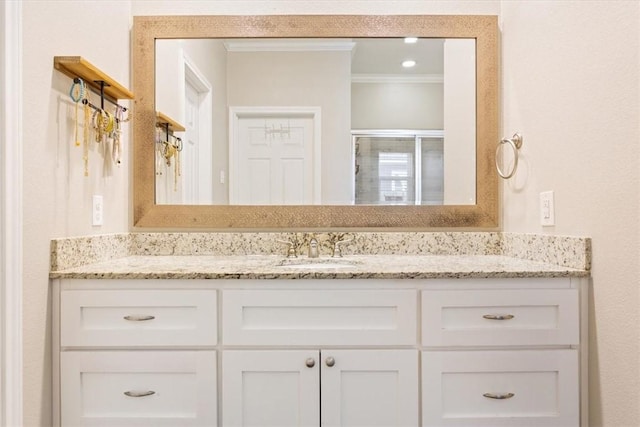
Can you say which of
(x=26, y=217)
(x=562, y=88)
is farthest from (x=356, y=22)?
(x=26, y=217)

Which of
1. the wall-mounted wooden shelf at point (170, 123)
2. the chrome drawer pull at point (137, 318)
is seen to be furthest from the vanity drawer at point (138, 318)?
the wall-mounted wooden shelf at point (170, 123)

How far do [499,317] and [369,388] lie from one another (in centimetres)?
46

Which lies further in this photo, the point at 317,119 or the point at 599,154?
the point at 317,119

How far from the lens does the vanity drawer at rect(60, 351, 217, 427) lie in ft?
4.22

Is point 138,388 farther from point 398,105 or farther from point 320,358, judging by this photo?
point 398,105

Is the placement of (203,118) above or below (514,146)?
above

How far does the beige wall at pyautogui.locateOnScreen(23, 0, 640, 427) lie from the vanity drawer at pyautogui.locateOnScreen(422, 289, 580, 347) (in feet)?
0.30

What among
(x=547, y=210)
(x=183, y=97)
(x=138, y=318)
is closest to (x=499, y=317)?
(x=547, y=210)

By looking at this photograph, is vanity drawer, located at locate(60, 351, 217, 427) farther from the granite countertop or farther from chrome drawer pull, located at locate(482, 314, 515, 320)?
chrome drawer pull, located at locate(482, 314, 515, 320)

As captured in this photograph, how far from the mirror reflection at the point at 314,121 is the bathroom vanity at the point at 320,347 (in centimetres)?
60

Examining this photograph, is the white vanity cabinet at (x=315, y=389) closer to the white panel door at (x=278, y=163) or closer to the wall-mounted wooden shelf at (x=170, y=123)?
the white panel door at (x=278, y=163)

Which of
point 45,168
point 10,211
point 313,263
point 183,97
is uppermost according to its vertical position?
point 183,97

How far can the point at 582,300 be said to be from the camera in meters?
1.32

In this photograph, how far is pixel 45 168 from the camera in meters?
1.25
